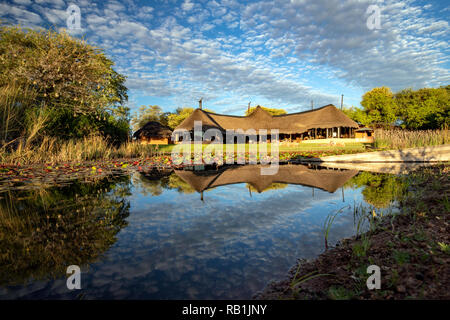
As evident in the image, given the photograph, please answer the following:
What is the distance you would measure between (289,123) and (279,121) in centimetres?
210

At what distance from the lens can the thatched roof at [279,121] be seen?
121 ft

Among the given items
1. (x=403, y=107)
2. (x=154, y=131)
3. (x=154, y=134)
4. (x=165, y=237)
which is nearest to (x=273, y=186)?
(x=165, y=237)

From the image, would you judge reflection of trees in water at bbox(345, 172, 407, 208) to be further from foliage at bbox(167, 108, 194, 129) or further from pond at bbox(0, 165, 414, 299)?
foliage at bbox(167, 108, 194, 129)

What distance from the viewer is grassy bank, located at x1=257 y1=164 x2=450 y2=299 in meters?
1.83

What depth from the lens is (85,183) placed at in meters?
6.85

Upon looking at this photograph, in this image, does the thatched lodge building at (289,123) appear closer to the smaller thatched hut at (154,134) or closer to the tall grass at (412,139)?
the smaller thatched hut at (154,134)

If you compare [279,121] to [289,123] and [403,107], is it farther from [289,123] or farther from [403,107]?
[403,107]

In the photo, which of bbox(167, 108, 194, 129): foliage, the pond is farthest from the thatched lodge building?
Result: the pond

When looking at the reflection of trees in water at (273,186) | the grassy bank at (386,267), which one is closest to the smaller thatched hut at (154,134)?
the reflection of trees in water at (273,186)

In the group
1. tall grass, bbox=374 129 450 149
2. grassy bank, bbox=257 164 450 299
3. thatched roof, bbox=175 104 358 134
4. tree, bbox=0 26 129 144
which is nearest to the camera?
grassy bank, bbox=257 164 450 299

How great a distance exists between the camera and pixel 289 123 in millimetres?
40062

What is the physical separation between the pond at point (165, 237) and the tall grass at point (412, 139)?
11.7 m

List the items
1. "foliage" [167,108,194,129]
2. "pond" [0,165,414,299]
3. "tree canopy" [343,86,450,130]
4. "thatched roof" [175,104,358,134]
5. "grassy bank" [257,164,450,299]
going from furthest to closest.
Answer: "foliage" [167,108,194,129] → "tree canopy" [343,86,450,130] → "thatched roof" [175,104,358,134] → "pond" [0,165,414,299] → "grassy bank" [257,164,450,299]
